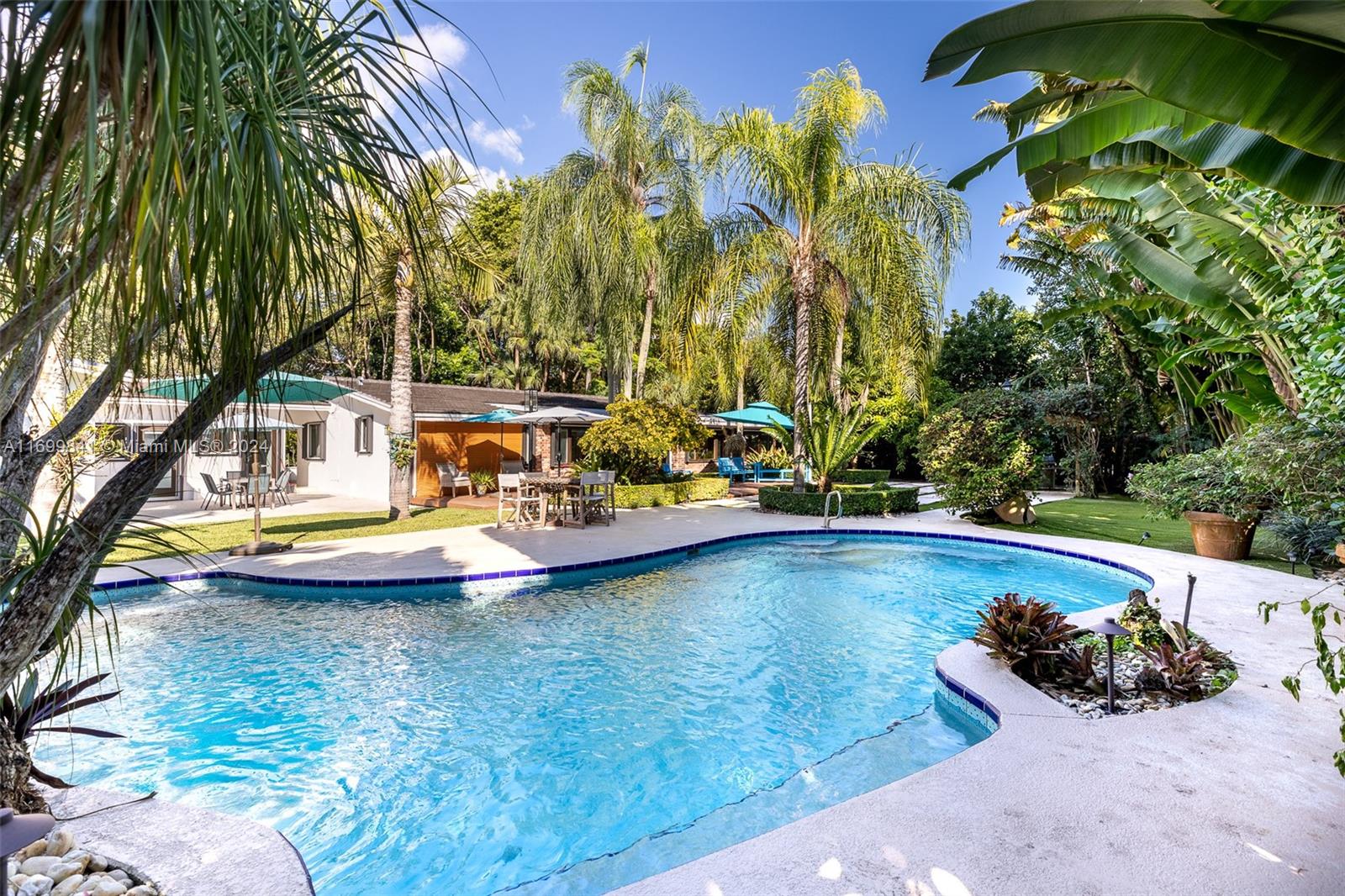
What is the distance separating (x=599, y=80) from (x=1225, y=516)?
17.2m

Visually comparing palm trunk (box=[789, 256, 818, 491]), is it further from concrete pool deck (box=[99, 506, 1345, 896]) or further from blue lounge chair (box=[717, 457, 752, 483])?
concrete pool deck (box=[99, 506, 1345, 896])

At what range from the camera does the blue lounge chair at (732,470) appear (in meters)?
25.2

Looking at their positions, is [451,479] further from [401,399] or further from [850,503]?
[850,503]

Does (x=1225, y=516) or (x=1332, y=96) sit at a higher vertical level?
(x=1332, y=96)

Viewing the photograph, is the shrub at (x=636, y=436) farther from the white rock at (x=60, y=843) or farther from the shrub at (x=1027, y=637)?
the white rock at (x=60, y=843)

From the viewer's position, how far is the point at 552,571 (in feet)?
32.1

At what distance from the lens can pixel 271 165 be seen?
1386 mm

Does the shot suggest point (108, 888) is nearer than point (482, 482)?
Yes

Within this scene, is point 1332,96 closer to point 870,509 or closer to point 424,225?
point 424,225

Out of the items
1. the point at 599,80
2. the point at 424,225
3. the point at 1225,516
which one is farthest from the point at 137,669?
the point at 599,80

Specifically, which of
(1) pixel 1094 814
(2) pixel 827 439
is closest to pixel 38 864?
(1) pixel 1094 814

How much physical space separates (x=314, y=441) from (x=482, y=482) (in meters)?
6.17

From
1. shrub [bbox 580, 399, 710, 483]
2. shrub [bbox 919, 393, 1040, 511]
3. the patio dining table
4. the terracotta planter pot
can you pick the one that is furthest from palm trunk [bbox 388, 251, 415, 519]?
the terracotta planter pot

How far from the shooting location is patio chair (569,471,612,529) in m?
14.1
